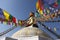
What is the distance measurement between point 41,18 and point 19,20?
2.45m

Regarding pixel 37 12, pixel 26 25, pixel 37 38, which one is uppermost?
pixel 37 12

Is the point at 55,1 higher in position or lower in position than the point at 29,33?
higher

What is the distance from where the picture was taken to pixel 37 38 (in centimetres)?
1571

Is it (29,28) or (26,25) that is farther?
(26,25)

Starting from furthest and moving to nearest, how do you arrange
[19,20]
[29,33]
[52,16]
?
[19,20] → [52,16] → [29,33]

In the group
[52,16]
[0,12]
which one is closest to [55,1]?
[52,16]

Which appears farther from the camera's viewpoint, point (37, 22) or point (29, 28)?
point (37, 22)

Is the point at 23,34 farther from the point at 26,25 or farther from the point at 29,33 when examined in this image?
the point at 26,25

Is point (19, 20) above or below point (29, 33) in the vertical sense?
above

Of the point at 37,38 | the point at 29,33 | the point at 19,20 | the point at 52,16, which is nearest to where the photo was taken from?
the point at 37,38

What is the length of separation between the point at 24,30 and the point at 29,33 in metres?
0.79

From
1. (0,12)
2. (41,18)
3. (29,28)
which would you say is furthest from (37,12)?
(0,12)

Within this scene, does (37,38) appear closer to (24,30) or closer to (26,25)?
(24,30)

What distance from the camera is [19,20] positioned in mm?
20453
